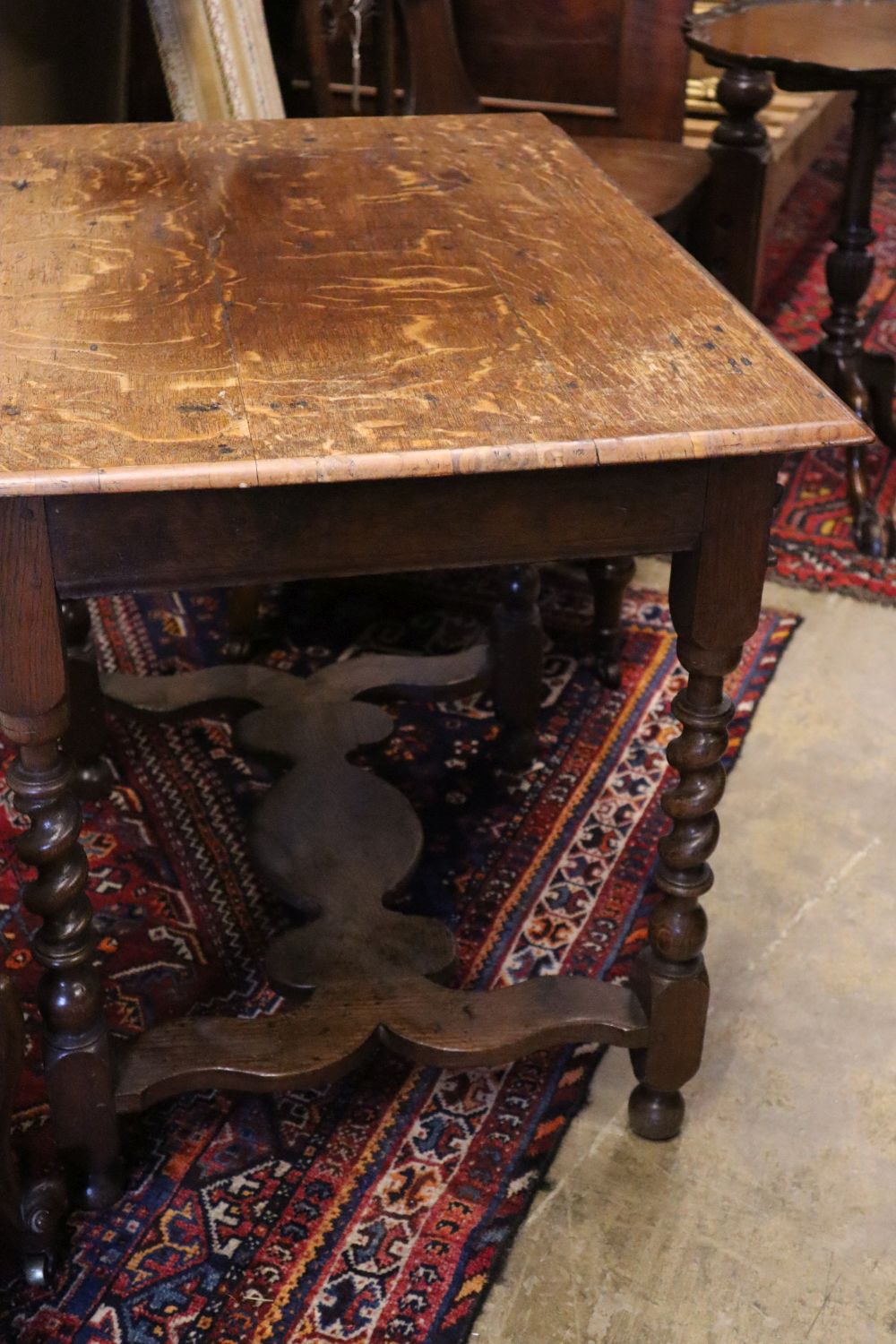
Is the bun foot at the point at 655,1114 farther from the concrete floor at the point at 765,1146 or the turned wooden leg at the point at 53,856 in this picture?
the turned wooden leg at the point at 53,856

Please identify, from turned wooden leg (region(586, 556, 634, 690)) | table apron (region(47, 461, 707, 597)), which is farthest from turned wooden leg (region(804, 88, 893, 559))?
table apron (region(47, 461, 707, 597))

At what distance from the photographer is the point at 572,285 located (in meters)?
1.55

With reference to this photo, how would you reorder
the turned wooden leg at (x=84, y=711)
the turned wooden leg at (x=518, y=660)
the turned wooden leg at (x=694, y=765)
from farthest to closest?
the turned wooden leg at (x=518, y=660)
the turned wooden leg at (x=84, y=711)
the turned wooden leg at (x=694, y=765)

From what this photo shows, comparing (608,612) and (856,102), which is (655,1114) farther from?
(856,102)

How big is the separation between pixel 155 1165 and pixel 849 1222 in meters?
0.83

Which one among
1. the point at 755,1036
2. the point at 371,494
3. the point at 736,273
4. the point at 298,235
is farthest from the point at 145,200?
the point at 736,273

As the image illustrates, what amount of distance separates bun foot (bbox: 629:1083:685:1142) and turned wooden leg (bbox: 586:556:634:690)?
3.40 ft

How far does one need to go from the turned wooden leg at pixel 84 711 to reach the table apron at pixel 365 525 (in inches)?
33.9

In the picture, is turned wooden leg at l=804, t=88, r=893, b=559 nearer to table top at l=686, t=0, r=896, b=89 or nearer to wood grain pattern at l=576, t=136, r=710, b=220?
table top at l=686, t=0, r=896, b=89

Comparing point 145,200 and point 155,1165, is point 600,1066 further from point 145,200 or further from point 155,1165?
point 145,200

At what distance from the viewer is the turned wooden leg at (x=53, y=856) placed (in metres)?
1.28

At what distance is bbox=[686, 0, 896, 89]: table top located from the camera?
8.98ft

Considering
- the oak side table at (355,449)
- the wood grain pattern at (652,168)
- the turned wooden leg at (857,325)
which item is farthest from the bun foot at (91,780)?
the turned wooden leg at (857,325)

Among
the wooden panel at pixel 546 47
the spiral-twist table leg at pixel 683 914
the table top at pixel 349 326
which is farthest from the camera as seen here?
the wooden panel at pixel 546 47
